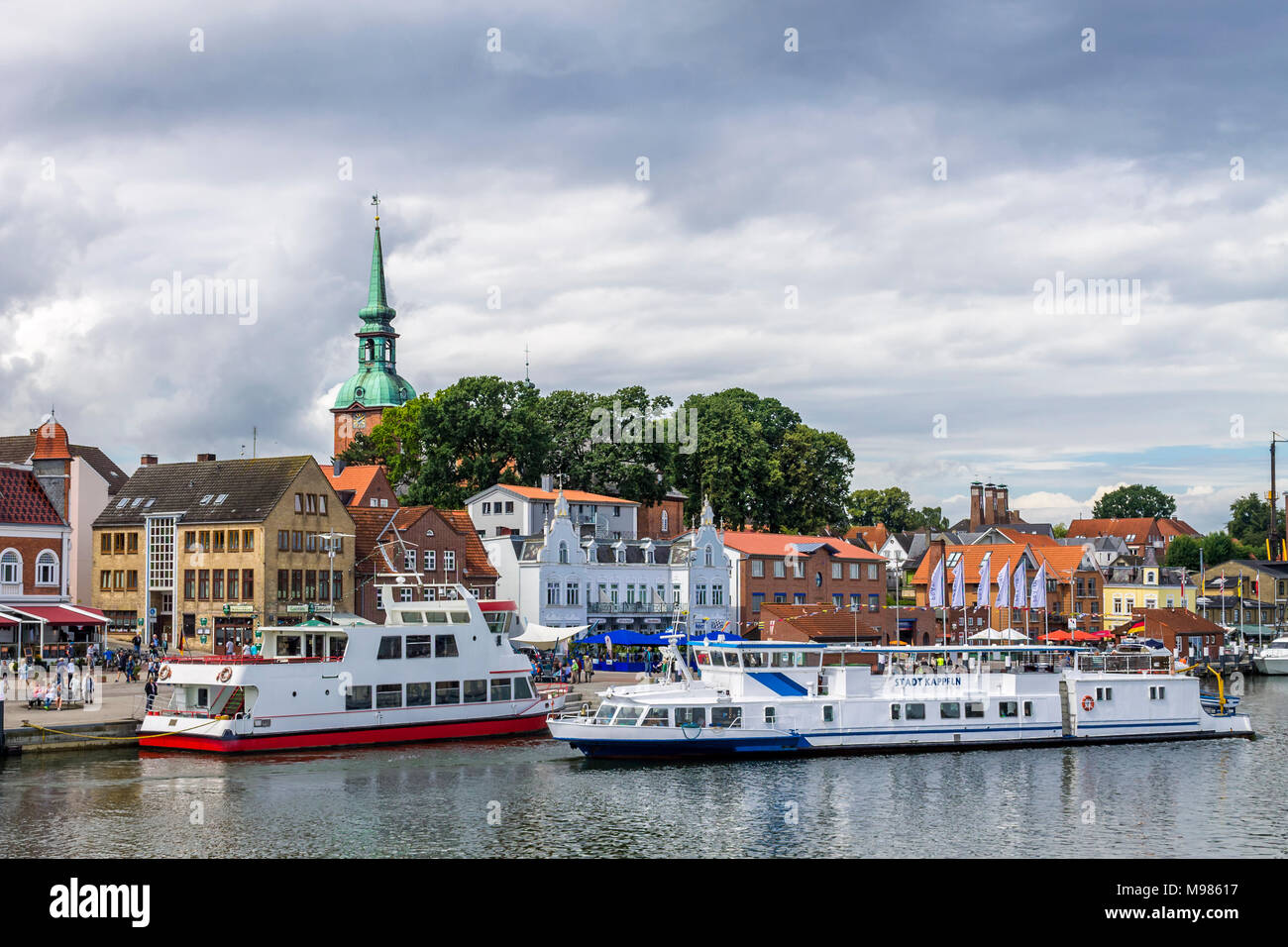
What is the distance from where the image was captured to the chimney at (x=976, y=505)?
6836 inches

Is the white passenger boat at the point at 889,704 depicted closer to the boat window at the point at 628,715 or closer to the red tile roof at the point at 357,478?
the boat window at the point at 628,715

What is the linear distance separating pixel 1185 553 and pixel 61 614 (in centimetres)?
13770

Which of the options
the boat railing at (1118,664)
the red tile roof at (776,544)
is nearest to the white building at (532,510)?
the red tile roof at (776,544)

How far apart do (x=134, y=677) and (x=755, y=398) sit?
81.4 m

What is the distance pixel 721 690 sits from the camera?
50594 millimetres

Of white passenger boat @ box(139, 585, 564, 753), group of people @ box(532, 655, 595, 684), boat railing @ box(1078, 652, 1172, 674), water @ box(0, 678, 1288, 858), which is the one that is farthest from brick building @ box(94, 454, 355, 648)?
boat railing @ box(1078, 652, 1172, 674)

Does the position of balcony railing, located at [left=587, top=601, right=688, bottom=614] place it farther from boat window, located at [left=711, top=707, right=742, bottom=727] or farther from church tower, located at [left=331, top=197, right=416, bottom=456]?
church tower, located at [left=331, top=197, right=416, bottom=456]

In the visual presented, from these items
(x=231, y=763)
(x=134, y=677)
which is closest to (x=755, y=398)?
(x=134, y=677)

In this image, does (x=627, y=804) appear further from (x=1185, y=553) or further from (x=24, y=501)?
(x=1185, y=553)

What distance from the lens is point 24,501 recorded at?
70.6 meters

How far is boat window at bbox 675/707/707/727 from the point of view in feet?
160

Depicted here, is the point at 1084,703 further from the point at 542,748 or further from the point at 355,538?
the point at 355,538

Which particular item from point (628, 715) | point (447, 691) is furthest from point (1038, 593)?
point (447, 691)

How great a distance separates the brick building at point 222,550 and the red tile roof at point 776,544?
33.2 meters
